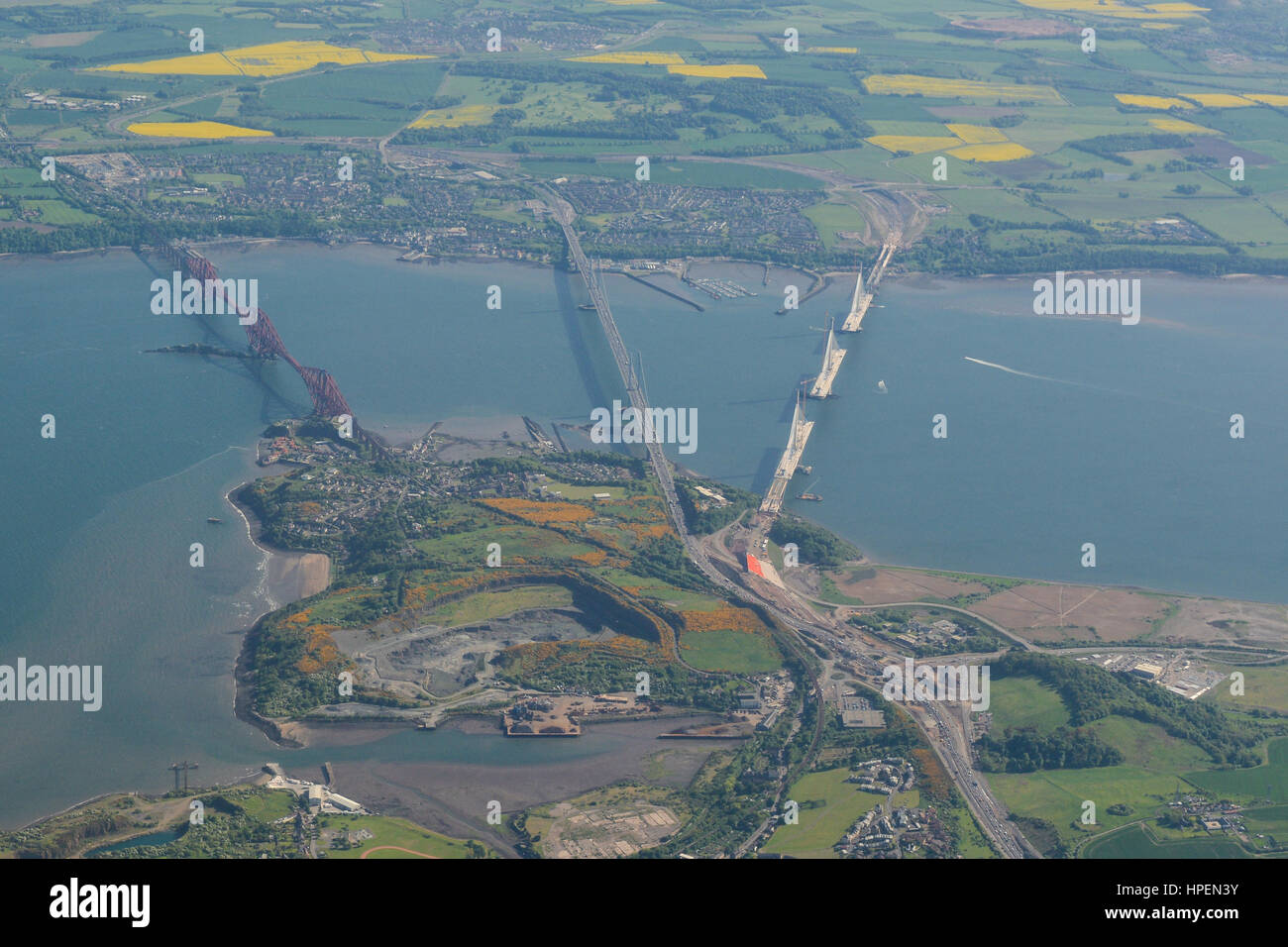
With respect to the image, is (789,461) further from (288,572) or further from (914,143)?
(914,143)

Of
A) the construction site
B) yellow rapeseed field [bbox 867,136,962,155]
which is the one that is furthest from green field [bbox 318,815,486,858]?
yellow rapeseed field [bbox 867,136,962,155]

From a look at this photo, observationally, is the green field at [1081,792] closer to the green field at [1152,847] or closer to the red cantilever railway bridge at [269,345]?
the green field at [1152,847]

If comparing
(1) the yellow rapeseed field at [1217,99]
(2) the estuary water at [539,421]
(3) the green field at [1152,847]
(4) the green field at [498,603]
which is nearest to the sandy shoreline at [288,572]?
(2) the estuary water at [539,421]

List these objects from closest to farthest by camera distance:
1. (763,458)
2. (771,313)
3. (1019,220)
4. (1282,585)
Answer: (1282,585)
(763,458)
(771,313)
(1019,220)

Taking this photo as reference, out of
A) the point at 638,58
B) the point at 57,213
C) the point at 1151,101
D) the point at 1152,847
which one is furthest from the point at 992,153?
the point at 1152,847

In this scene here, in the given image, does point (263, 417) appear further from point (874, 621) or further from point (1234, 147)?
point (1234, 147)

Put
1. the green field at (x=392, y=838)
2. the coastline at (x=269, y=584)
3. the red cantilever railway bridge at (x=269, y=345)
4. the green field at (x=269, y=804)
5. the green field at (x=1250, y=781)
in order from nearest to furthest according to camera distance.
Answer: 1. the green field at (x=392, y=838)
2. the green field at (x=269, y=804)
3. the green field at (x=1250, y=781)
4. the coastline at (x=269, y=584)
5. the red cantilever railway bridge at (x=269, y=345)

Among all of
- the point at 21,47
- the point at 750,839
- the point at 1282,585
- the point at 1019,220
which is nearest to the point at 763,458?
the point at 1282,585
